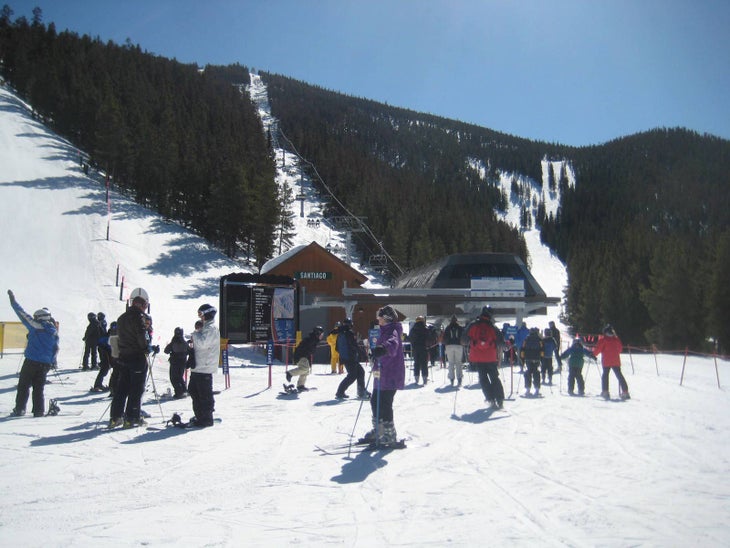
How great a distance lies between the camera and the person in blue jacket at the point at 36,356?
7957mm

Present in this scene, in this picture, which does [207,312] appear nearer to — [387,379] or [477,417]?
[387,379]

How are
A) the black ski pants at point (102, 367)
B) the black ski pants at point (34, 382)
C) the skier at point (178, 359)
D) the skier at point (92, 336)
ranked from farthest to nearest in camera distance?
the skier at point (92, 336)
the black ski pants at point (102, 367)
the skier at point (178, 359)
the black ski pants at point (34, 382)

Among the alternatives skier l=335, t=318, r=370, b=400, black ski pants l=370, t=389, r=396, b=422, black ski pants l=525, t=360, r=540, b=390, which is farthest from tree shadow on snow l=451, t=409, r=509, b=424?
black ski pants l=525, t=360, r=540, b=390

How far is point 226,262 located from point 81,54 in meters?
60.9

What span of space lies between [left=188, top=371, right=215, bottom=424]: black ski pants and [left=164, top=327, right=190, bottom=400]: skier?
2.87 m

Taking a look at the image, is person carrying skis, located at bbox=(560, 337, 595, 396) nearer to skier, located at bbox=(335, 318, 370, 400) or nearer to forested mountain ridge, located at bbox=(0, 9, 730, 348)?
skier, located at bbox=(335, 318, 370, 400)

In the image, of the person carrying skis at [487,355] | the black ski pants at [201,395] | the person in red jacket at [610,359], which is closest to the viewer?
the black ski pants at [201,395]

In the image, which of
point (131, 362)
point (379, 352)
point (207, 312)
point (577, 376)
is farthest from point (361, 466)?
point (577, 376)

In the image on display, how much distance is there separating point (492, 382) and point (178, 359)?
602cm

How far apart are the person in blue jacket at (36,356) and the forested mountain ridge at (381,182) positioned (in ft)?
117

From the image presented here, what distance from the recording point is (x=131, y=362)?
23.7 feet

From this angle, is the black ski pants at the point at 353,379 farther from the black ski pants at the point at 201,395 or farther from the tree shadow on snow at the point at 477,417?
the black ski pants at the point at 201,395

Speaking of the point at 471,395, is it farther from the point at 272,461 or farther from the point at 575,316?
the point at 575,316

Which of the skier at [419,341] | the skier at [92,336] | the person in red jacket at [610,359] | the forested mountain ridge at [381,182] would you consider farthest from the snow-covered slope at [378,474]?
the forested mountain ridge at [381,182]
